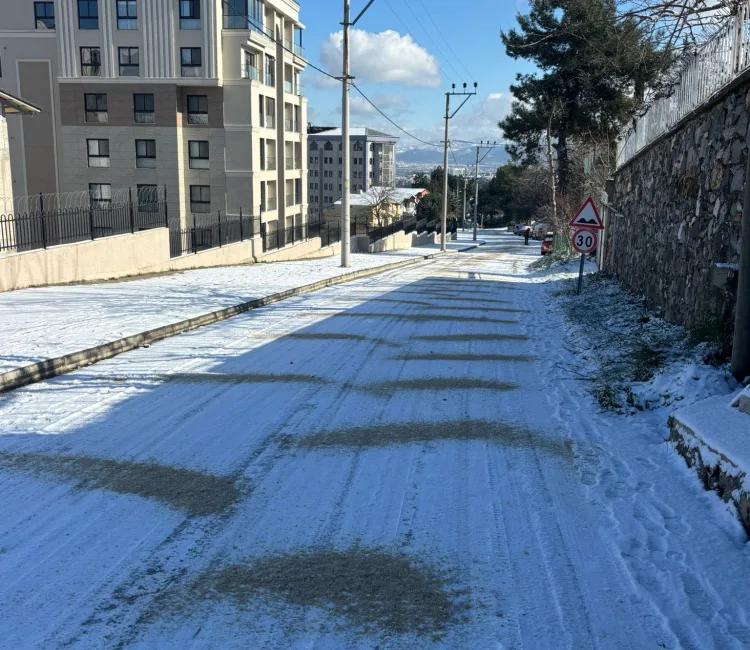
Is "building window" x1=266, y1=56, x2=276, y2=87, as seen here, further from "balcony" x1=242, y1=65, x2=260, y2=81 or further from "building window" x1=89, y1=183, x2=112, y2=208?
"building window" x1=89, y1=183, x2=112, y2=208

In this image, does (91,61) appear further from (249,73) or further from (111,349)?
(111,349)

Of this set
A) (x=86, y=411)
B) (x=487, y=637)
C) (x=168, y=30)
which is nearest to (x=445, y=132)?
(x=168, y=30)

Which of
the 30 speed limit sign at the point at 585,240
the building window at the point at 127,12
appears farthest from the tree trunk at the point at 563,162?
the 30 speed limit sign at the point at 585,240

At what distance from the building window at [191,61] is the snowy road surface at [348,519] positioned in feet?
115

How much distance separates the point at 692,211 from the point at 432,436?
5741 millimetres

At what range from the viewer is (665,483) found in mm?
5598

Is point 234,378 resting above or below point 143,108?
below

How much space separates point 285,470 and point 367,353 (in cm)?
458

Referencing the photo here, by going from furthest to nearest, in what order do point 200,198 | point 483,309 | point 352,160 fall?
point 352,160 → point 200,198 → point 483,309

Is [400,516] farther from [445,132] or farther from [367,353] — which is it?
[445,132]

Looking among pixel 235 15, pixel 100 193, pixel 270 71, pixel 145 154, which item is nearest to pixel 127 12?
pixel 235 15

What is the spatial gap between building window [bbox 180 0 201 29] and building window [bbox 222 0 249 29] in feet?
5.08

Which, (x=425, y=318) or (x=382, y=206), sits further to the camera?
(x=382, y=206)

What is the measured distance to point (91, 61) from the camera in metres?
40.7
